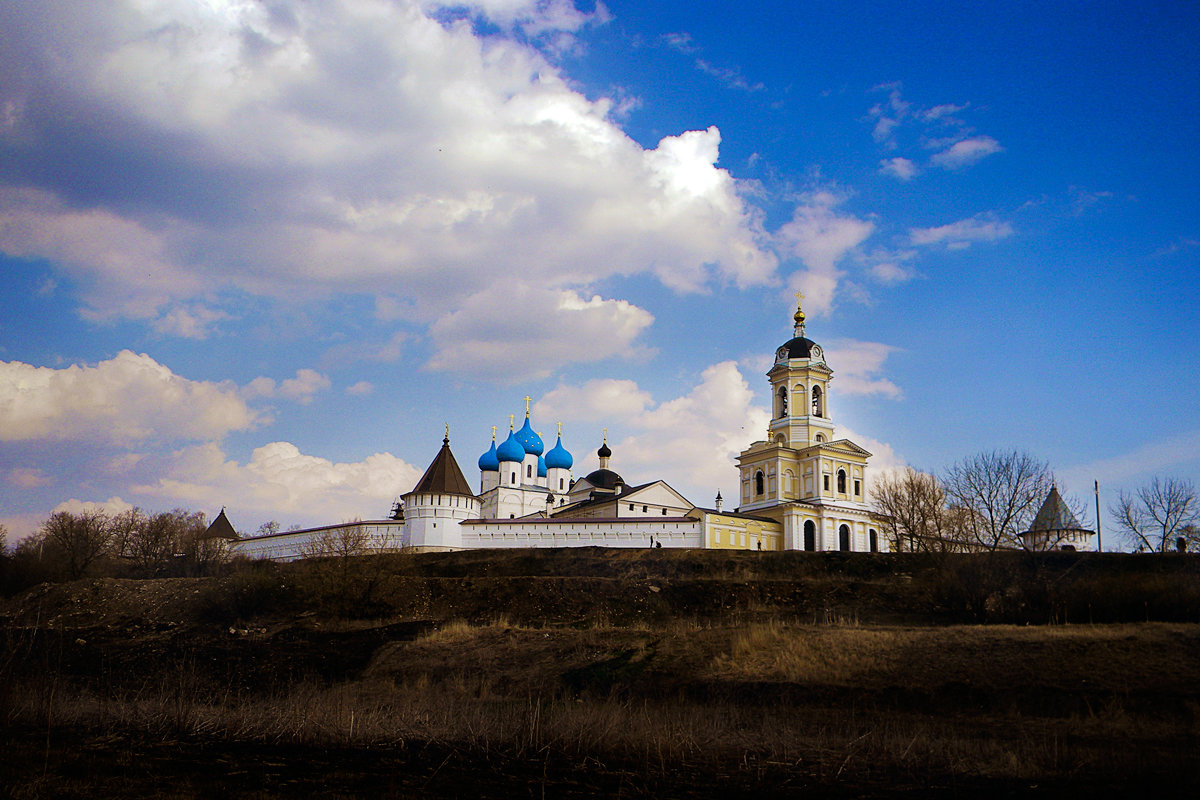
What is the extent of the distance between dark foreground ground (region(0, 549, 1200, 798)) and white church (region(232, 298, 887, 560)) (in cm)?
657

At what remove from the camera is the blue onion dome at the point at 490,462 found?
6269cm

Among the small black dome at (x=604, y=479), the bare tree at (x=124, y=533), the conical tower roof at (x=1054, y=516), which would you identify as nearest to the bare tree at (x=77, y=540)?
the bare tree at (x=124, y=533)

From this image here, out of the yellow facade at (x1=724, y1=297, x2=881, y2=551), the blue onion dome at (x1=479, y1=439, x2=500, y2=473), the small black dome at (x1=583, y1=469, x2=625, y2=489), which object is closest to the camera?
the yellow facade at (x1=724, y1=297, x2=881, y2=551)

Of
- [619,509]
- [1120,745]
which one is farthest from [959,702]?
[619,509]

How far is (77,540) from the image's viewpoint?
4931 centimetres

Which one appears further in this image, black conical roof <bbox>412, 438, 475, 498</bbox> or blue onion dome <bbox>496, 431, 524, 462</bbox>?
blue onion dome <bbox>496, 431, 524, 462</bbox>

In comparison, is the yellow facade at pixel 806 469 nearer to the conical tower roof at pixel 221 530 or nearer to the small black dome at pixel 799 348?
the small black dome at pixel 799 348

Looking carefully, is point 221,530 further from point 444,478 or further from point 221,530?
point 444,478

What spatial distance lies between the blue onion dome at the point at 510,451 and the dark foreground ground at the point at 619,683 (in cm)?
2411

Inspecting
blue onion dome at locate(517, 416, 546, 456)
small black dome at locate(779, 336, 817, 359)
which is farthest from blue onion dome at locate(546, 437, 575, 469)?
small black dome at locate(779, 336, 817, 359)

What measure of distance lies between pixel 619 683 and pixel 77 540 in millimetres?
41339

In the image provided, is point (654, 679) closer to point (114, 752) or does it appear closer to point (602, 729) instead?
point (602, 729)

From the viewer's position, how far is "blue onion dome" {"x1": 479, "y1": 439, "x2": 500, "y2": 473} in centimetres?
6269

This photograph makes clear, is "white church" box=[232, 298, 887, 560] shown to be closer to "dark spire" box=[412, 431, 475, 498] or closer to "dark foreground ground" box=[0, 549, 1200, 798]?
"dark spire" box=[412, 431, 475, 498]
